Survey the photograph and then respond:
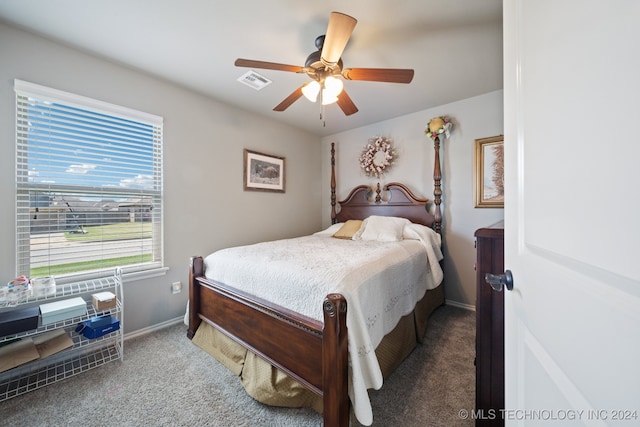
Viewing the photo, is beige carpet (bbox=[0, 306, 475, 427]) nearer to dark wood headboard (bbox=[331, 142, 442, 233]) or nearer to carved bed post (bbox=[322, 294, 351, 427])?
carved bed post (bbox=[322, 294, 351, 427])

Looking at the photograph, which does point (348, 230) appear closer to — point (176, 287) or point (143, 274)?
point (176, 287)

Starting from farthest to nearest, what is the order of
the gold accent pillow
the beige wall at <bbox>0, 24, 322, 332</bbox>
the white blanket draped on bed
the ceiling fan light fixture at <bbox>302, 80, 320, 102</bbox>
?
the gold accent pillow < the ceiling fan light fixture at <bbox>302, 80, 320, 102</bbox> < the beige wall at <bbox>0, 24, 322, 332</bbox> < the white blanket draped on bed

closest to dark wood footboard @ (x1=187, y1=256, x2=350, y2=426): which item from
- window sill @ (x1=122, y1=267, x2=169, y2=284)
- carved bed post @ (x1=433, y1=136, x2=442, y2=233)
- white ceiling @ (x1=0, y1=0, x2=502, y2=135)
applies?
window sill @ (x1=122, y1=267, x2=169, y2=284)

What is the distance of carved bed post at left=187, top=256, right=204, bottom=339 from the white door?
2.19 meters

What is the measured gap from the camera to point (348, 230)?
3166mm

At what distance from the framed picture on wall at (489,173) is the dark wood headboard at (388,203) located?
1.35 ft

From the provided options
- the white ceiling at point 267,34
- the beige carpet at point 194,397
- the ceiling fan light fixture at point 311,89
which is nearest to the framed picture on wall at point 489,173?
the white ceiling at point 267,34

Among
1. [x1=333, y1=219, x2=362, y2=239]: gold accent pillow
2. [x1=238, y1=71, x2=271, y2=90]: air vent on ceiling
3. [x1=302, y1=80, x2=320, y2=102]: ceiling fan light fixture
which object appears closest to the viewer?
[x1=302, y1=80, x2=320, y2=102]: ceiling fan light fixture

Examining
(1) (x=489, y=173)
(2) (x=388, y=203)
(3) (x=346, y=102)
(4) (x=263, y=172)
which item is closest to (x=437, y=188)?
(1) (x=489, y=173)

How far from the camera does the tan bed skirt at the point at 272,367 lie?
4.58ft

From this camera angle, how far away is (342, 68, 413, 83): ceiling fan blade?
1615mm

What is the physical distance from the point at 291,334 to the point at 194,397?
79 centimetres

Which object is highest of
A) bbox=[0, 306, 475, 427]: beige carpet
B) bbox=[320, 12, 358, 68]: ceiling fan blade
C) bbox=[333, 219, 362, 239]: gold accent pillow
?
bbox=[320, 12, 358, 68]: ceiling fan blade

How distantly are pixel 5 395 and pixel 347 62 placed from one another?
344cm
